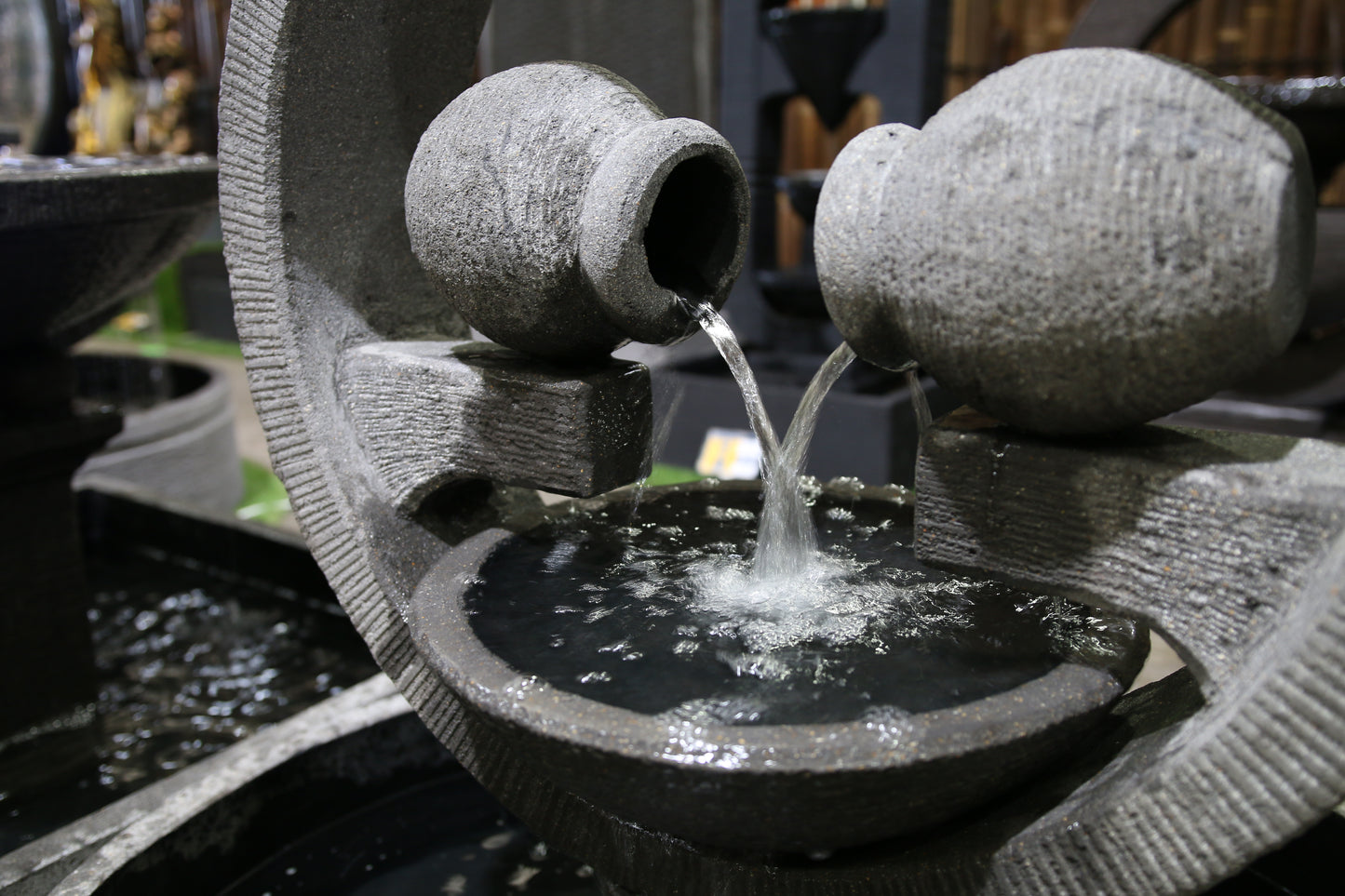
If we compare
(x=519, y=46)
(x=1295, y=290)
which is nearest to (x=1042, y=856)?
(x=1295, y=290)

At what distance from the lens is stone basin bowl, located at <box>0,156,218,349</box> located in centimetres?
217

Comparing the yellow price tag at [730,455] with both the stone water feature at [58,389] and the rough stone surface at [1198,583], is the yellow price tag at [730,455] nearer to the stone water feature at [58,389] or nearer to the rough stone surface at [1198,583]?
the stone water feature at [58,389]

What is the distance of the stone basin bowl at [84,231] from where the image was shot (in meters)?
2.17

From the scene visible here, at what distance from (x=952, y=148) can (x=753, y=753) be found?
697 millimetres

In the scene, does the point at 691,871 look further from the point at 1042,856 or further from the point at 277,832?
the point at 277,832

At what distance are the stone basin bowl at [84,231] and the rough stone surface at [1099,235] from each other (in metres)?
1.75

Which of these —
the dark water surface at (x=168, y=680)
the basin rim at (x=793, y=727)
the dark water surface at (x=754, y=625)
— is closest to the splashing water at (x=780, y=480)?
the dark water surface at (x=754, y=625)

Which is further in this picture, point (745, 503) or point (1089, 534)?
point (745, 503)

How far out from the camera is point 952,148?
1.20 m

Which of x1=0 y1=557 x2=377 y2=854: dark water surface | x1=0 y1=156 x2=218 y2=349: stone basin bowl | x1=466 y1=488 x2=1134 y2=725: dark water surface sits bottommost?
x1=0 y1=557 x2=377 y2=854: dark water surface

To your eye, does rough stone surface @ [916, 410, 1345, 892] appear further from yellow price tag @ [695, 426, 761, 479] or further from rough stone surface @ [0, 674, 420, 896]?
yellow price tag @ [695, 426, 761, 479]

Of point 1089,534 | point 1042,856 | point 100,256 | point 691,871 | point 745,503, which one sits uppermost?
point 100,256

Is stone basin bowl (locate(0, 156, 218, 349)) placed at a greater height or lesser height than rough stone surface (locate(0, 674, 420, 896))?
greater

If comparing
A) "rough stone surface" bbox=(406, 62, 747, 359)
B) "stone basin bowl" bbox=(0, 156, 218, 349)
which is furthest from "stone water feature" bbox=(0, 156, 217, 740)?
"rough stone surface" bbox=(406, 62, 747, 359)
